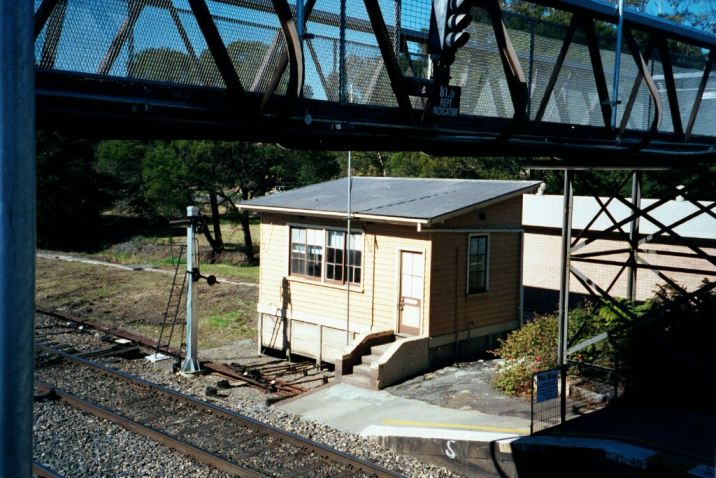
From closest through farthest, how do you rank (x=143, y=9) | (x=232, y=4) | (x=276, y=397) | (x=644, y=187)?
1. (x=143, y=9)
2. (x=232, y=4)
3. (x=276, y=397)
4. (x=644, y=187)

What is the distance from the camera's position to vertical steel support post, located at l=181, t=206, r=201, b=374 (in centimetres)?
1533

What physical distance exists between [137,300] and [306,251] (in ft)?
28.5

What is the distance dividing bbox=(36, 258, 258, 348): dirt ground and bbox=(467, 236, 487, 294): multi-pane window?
6.43 metres

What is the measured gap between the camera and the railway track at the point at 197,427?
1002 cm

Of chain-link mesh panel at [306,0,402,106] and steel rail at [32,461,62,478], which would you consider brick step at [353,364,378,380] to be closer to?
steel rail at [32,461,62,478]

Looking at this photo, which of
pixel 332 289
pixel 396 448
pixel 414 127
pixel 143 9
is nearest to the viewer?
pixel 143 9

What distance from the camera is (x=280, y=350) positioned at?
723 inches

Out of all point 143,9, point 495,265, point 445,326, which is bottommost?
point 445,326

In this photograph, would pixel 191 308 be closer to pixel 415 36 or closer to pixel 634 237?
pixel 634 237

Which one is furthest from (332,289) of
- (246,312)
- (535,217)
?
(535,217)

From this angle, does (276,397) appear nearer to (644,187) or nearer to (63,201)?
(644,187)

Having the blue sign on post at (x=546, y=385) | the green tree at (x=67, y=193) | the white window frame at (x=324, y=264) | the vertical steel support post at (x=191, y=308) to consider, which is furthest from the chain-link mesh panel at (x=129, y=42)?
the green tree at (x=67, y=193)

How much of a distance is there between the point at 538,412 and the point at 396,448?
228 centimetres

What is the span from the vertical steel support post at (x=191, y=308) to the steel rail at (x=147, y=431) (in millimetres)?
2705
